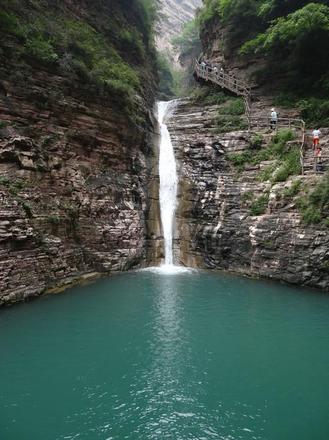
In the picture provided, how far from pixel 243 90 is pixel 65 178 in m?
14.8

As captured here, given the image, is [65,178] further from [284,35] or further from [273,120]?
[284,35]

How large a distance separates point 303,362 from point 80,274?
1007 cm

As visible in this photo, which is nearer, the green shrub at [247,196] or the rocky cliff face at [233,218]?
the rocky cliff face at [233,218]

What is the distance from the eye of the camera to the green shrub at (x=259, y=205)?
16969 mm

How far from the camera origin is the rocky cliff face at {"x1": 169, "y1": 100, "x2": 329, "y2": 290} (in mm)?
14656

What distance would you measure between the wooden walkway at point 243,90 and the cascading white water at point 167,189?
5.22m

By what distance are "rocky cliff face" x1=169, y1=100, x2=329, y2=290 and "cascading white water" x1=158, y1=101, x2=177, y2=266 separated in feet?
1.40

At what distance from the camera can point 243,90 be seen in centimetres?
2422

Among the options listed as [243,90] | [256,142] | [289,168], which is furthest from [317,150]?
[243,90]

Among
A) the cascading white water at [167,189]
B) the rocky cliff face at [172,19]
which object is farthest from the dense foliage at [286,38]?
the rocky cliff face at [172,19]

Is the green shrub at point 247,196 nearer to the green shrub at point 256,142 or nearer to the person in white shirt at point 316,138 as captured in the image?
the green shrub at point 256,142

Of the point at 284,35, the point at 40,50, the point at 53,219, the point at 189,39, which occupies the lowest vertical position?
the point at 53,219

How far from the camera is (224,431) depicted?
590 cm

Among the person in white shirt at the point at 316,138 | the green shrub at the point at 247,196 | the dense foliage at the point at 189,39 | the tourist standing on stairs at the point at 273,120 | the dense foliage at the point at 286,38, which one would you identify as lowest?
the green shrub at the point at 247,196
